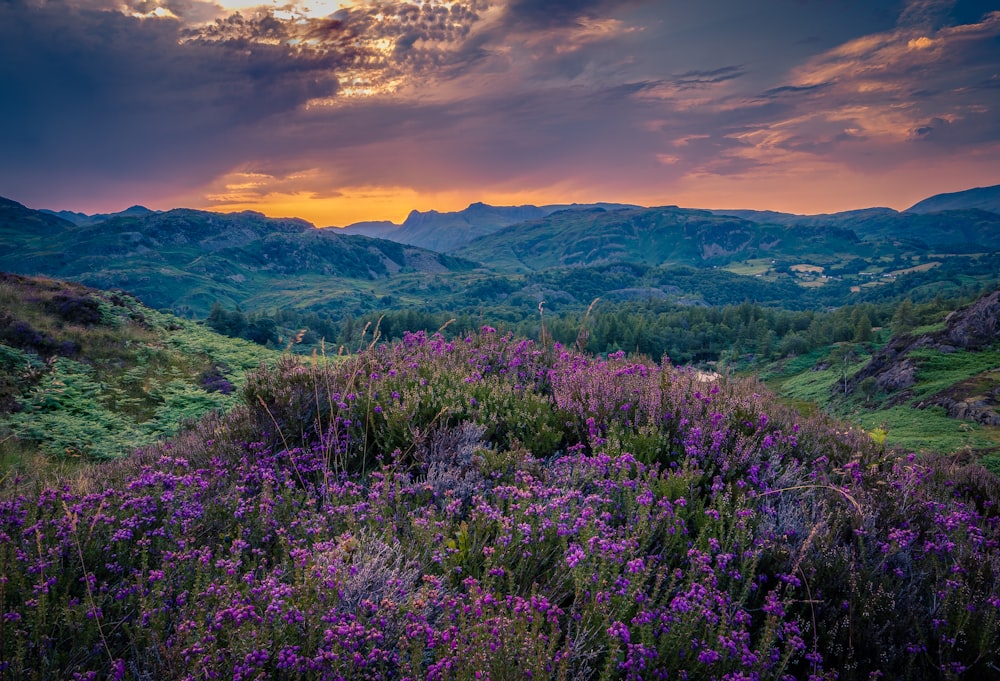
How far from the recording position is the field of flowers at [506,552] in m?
2.12

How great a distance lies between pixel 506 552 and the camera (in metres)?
2.80

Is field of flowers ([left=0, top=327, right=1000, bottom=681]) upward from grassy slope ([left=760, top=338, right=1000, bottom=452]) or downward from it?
upward

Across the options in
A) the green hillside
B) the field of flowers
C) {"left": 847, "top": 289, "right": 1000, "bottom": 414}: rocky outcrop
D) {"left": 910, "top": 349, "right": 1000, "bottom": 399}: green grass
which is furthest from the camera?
{"left": 910, "top": 349, "right": 1000, "bottom": 399}: green grass

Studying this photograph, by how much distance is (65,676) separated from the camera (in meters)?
2.04

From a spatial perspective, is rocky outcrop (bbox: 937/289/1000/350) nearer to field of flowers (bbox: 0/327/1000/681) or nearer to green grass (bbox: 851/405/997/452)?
green grass (bbox: 851/405/997/452)

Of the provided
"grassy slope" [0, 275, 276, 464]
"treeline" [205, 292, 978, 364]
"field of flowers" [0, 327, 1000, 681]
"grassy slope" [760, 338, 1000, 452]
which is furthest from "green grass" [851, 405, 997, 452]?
"treeline" [205, 292, 978, 364]

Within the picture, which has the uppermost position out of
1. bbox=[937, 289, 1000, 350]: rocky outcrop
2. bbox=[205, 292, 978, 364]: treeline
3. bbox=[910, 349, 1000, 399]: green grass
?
bbox=[937, 289, 1000, 350]: rocky outcrop

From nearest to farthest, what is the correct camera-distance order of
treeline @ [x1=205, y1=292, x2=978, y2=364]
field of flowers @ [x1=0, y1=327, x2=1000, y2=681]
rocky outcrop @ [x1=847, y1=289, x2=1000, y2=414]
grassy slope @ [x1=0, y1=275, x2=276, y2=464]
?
field of flowers @ [x1=0, y1=327, x2=1000, y2=681], grassy slope @ [x1=0, y1=275, x2=276, y2=464], rocky outcrop @ [x1=847, y1=289, x2=1000, y2=414], treeline @ [x1=205, y1=292, x2=978, y2=364]

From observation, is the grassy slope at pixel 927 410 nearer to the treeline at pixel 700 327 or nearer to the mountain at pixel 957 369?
the mountain at pixel 957 369

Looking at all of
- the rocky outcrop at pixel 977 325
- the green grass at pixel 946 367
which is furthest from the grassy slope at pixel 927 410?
the rocky outcrop at pixel 977 325

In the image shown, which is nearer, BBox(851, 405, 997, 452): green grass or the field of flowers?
the field of flowers

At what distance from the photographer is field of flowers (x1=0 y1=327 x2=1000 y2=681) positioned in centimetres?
212

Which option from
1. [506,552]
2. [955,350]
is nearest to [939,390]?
[955,350]

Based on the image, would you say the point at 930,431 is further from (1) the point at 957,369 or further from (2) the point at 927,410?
(1) the point at 957,369
